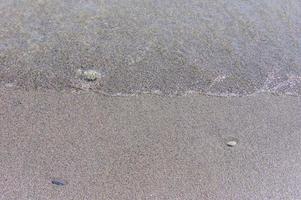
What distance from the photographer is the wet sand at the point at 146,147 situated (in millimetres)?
2943

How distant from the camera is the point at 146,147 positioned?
3258 mm

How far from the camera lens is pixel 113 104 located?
3605mm

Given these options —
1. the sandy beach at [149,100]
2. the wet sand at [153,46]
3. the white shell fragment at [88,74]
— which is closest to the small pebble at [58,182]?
the sandy beach at [149,100]

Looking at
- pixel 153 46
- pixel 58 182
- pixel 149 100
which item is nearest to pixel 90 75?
pixel 149 100

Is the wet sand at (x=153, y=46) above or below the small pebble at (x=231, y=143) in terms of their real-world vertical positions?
above

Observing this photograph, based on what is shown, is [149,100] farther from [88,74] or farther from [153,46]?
[153,46]

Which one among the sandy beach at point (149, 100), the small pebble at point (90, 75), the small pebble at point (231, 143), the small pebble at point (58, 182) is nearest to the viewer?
the small pebble at point (58, 182)

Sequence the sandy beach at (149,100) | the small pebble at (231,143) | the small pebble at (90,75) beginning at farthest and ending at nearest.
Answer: the small pebble at (90,75) → the small pebble at (231,143) → the sandy beach at (149,100)

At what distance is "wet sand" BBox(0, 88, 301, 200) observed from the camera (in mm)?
2943

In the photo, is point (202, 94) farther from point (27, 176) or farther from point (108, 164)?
point (27, 176)

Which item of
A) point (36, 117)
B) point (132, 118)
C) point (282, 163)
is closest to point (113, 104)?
point (132, 118)

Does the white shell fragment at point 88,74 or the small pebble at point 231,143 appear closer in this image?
the small pebble at point 231,143

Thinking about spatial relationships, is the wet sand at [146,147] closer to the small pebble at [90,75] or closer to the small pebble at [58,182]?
the small pebble at [58,182]

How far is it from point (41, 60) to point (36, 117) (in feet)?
2.42
